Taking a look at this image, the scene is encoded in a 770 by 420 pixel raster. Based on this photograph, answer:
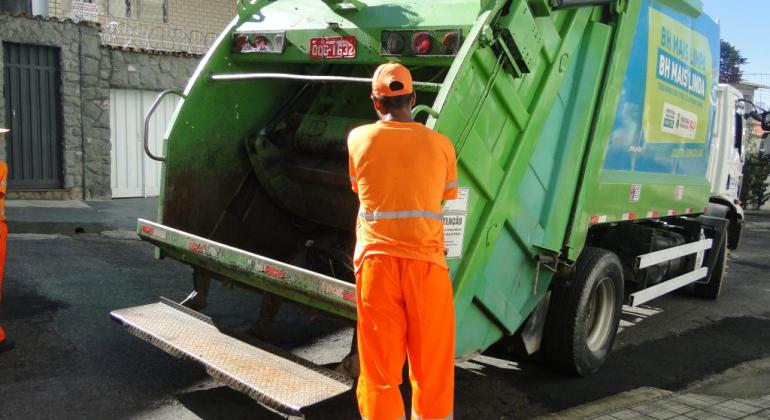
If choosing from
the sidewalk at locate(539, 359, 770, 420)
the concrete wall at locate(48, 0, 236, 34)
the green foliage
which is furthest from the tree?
the sidewalk at locate(539, 359, 770, 420)

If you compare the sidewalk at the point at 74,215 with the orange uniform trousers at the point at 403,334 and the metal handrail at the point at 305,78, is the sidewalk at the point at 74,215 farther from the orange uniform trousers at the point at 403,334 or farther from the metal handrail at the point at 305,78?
the orange uniform trousers at the point at 403,334

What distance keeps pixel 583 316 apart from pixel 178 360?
2.48 m

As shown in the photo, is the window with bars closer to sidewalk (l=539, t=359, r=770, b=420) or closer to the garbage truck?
the garbage truck

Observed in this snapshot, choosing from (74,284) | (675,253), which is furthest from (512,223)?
(74,284)

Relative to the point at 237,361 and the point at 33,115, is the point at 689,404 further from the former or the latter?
the point at 33,115

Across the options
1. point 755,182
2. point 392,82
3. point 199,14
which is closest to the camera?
point 392,82

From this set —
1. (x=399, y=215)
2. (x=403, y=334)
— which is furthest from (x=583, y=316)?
(x=399, y=215)

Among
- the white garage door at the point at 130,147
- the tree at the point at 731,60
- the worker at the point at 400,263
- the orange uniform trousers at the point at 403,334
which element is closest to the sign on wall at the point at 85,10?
the white garage door at the point at 130,147

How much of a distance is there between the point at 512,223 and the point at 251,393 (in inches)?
61.9

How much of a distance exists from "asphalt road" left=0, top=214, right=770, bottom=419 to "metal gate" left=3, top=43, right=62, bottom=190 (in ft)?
9.39

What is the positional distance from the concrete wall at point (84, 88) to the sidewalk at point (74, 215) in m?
0.34

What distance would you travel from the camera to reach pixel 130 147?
1074 centimetres

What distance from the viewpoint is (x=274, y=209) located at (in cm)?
492

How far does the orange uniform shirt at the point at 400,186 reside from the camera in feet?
9.11
